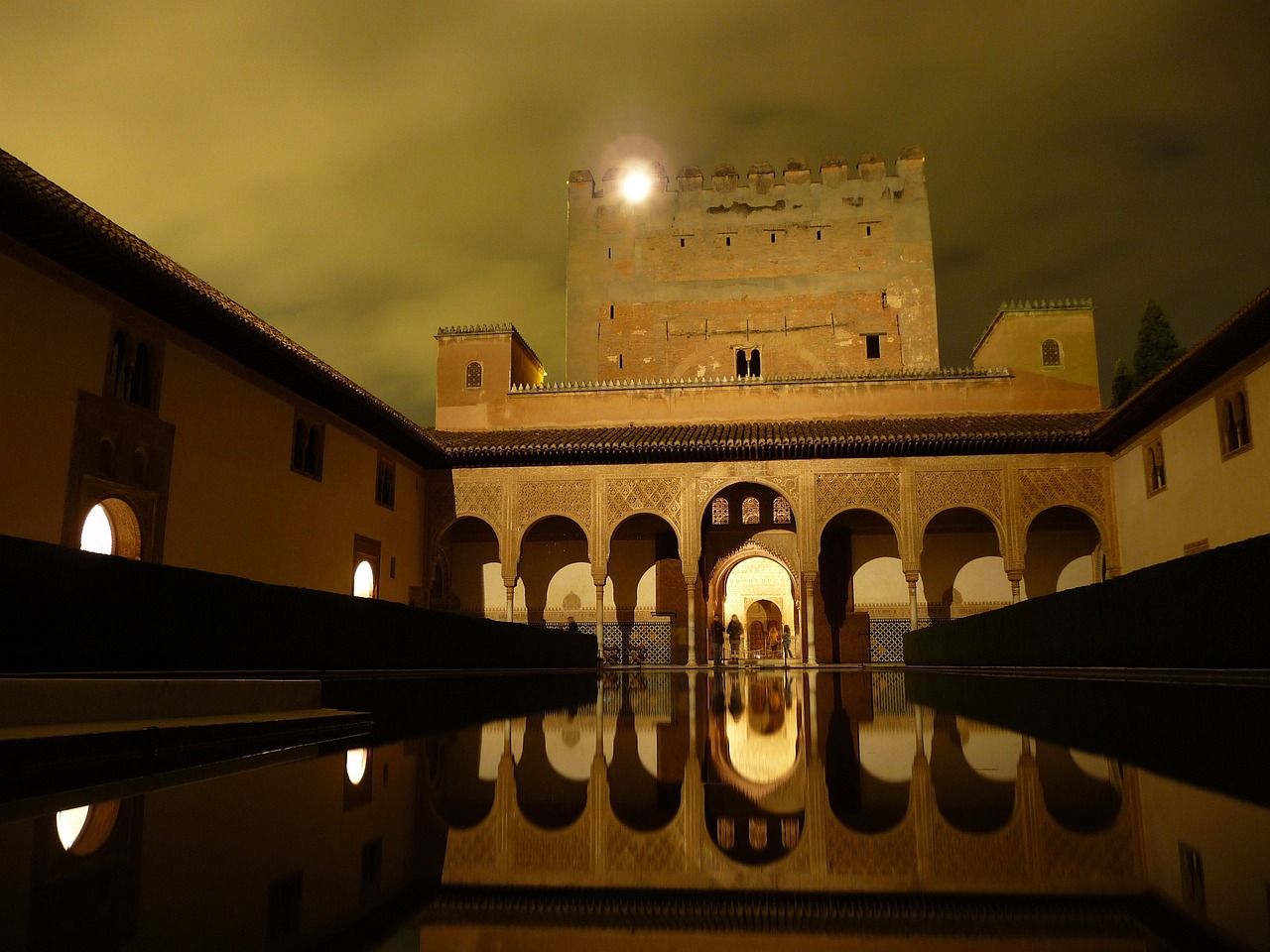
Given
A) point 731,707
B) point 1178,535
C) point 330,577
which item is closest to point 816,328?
point 1178,535

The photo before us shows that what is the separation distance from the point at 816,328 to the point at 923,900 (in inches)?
1048

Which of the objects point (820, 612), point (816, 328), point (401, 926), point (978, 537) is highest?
point (816, 328)

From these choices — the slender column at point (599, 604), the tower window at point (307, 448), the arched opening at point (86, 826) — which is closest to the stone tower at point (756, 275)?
the slender column at point (599, 604)

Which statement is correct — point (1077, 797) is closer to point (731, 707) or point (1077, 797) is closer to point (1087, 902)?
point (1087, 902)

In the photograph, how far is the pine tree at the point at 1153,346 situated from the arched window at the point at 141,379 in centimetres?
2754

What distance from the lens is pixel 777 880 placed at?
4.93 feet

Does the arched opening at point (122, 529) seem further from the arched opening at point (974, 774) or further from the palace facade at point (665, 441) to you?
the arched opening at point (974, 774)

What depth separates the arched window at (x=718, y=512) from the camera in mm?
19781

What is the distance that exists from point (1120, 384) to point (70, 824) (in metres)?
34.0

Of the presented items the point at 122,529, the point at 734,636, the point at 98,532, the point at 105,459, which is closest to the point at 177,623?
the point at 105,459

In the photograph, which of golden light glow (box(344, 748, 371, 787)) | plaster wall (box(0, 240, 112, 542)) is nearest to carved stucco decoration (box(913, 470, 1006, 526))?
plaster wall (box(0, 240, 112, 542))

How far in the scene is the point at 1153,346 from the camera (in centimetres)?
2944

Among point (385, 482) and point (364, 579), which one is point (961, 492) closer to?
point (385, 482)

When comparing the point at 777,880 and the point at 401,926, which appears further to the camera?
the point at 777,880
